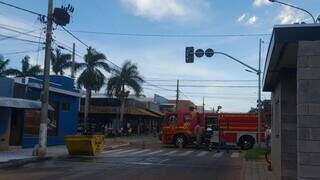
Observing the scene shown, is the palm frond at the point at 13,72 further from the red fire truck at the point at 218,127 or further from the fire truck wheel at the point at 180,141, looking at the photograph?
the fire truck wheel at the point at 180,141

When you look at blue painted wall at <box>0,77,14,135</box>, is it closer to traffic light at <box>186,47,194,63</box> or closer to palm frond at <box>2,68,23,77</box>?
traffic light at <box>186,47,194,63</box>

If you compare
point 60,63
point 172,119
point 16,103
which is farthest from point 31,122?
point 60,63

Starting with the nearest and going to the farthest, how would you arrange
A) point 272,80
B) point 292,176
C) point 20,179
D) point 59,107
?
point 292,176 → point 20,179 → point 272,80 → point 59,107

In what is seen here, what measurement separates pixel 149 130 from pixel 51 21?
184 ft

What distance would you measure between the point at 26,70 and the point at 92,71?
1218 centimetres

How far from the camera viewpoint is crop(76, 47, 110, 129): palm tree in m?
64.1

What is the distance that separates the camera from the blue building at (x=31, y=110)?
3114cm

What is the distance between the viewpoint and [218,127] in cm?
4053

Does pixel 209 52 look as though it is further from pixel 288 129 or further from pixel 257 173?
pixel 288 129

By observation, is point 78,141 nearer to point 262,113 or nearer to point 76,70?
point 262,113

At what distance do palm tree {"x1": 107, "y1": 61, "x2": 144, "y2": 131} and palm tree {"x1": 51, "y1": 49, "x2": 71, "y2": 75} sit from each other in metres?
6.11

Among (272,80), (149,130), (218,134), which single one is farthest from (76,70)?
(272,80)

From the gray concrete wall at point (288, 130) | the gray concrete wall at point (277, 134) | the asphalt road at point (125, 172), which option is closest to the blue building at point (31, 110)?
the asphalt road at point (125, 172)

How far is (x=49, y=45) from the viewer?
28.7 meters
